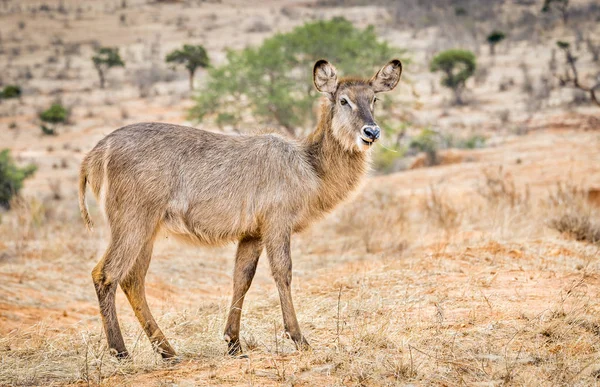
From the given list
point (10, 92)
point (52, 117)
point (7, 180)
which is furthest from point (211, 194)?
point (10, 92)

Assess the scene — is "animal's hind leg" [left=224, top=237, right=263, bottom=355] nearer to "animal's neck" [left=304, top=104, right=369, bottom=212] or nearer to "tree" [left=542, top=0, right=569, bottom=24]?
"animal's neck" [left=304, top=104, right=369, bottom=212]

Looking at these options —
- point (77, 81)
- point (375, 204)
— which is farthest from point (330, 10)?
point (375, 204)

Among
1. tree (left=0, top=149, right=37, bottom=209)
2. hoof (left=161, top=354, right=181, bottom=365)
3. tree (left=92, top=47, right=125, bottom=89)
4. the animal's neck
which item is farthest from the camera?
tree (left=92, top=47, right=125, bottom=89)

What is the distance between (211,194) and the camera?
5562 mm

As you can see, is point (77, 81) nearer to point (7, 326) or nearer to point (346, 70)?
point (346, 70)

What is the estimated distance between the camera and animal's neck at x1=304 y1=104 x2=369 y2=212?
5930 mm

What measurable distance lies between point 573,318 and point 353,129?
2.35 metres

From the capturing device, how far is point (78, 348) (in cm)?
571

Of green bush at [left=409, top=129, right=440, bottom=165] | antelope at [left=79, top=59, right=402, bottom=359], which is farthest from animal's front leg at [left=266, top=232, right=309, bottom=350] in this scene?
green bush at [left=409, top=129, right=440, bottom=165]

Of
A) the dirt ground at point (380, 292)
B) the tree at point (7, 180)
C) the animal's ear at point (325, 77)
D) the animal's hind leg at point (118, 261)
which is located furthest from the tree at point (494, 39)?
the animal's hind leg at point (118, 261)

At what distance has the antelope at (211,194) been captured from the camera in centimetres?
544

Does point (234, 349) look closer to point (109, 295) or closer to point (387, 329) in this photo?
point (109, 295)

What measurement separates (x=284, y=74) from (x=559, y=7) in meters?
28.2

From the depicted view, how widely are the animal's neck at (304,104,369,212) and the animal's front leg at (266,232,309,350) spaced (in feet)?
1.83
